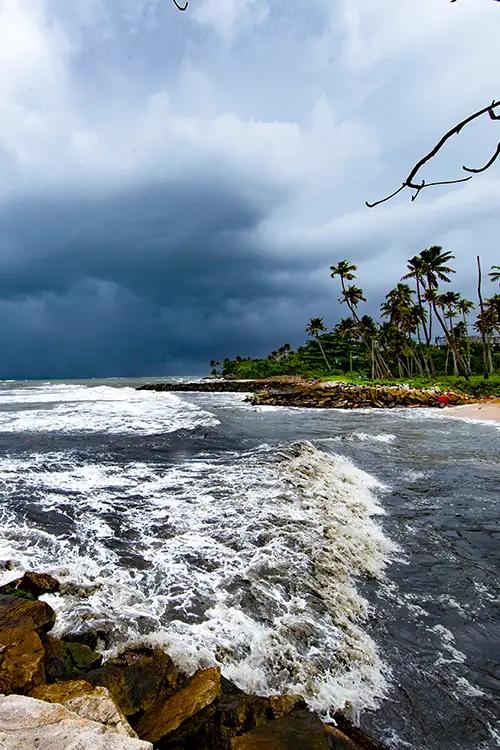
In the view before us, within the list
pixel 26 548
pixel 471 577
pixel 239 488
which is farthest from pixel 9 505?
pixel 471 577

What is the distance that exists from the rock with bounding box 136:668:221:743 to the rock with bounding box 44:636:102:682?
2.81ft

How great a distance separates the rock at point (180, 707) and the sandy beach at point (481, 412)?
2476 centimetres

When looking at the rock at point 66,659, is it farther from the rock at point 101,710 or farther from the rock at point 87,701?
the rock at point 101,710

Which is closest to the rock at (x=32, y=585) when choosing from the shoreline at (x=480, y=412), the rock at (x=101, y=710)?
the rock at (x=101, y=710)

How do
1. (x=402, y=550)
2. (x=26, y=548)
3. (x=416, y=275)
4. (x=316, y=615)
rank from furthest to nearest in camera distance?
(x=416, y=275), (x=402, y=550), (x=26, y=548), (x=316, y=615)

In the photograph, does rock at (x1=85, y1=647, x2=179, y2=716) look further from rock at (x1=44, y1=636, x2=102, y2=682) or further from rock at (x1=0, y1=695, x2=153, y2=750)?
rock at (x1=0, y1=695, x2=153, y2=750)

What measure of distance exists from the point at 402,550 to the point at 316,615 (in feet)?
8.66

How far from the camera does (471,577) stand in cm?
598

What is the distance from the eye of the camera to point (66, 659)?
149 inches

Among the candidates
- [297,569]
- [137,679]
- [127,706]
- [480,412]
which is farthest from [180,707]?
[480,412]

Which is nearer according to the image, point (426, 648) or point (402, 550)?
point (426, 648)

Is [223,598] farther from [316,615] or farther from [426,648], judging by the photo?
[426,648]

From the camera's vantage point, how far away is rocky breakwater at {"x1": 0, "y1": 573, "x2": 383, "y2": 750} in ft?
8.04

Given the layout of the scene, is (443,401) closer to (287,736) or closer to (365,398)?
(365,398)
